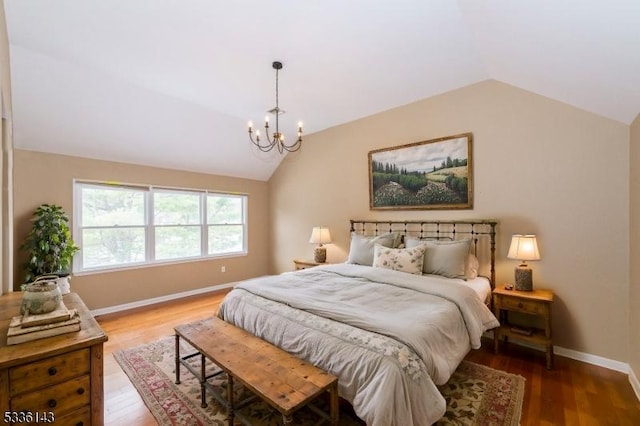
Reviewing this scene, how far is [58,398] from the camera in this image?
137cm

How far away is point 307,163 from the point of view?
5.22 metres

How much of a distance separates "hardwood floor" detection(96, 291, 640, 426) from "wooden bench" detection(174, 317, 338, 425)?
433 mm

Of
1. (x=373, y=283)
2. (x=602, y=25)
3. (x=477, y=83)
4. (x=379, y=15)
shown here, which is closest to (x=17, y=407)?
(x=373, y=283)

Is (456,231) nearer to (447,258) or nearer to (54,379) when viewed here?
(447,258)

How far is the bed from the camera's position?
60.9 inches

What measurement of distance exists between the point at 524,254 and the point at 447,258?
0.67 m

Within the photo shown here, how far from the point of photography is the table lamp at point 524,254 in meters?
2.71

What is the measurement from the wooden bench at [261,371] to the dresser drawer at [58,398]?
65cm

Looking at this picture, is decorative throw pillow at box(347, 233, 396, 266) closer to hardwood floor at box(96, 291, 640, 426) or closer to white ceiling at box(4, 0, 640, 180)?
hardwood floor at box(96, 291, 640, 426)

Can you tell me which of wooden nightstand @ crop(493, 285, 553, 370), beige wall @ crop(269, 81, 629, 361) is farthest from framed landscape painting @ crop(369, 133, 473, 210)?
wooden nightstand @ crop(493, 285, 553, 370)

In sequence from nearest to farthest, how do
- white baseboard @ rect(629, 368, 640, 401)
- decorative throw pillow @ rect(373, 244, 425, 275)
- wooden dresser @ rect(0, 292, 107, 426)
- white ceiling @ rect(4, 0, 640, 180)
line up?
wooden dresser @ rect(0, 292, 107, 426), white ceiling @ rect(4, 0, 640, 180), white baseboard @ rect(629, 368, 640, 401), decorative throw pillow @ rect(373, 244, 425, 275)

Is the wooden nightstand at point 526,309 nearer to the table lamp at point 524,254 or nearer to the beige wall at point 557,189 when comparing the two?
the table lamp at point 524,254

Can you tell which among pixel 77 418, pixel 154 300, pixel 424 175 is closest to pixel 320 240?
pixel 424 175

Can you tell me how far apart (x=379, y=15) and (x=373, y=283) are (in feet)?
7.45
